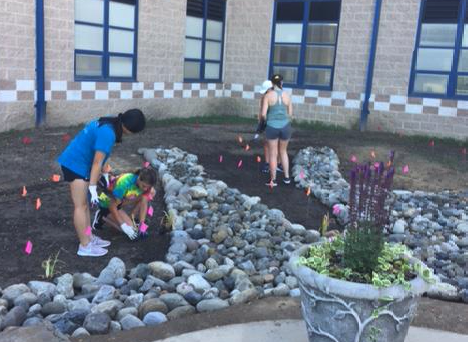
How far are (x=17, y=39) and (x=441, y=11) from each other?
9182 millimetres

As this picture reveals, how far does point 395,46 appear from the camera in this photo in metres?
11.9

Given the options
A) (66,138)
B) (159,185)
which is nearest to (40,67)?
(66,138)

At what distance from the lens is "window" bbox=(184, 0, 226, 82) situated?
13.0m

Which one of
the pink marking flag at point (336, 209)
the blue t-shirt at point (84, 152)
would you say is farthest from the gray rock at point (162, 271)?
the pink marking flag at point (336, 209)

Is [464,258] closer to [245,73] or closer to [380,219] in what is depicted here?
[380,219]

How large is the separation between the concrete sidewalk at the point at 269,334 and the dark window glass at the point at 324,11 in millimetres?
10691

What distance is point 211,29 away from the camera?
1370 centimetres

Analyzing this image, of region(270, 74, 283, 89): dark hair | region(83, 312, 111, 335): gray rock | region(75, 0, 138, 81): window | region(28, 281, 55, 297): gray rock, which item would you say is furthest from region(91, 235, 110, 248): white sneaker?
region(75, 0, 138, 81): window

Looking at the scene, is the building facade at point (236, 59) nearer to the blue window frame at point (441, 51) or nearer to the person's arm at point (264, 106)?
the blue window frame at point (441, 51)

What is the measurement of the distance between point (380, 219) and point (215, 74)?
470 inches

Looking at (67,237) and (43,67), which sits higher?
(43,67)

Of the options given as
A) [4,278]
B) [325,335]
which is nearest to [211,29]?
[4,278]

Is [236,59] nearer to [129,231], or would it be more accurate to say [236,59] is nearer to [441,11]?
[441,11]

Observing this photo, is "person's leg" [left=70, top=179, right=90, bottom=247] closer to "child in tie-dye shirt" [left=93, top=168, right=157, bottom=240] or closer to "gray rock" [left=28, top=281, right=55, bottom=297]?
"child in tie-dye shirt" [left=93, top=168, right=157, bottom=240]
